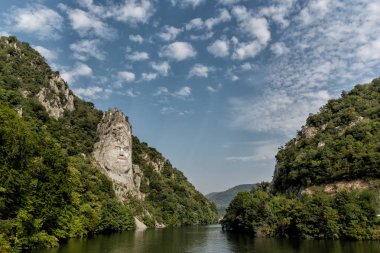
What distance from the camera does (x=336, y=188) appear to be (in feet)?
238

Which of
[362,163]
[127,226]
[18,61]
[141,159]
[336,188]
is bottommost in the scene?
[127,226]

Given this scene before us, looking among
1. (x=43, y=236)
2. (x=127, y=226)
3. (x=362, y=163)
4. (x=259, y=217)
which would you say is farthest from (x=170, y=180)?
(x=43, y=236)

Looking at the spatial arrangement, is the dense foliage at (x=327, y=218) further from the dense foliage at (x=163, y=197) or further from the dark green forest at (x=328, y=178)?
the dense foliage at (x=163, y=197)

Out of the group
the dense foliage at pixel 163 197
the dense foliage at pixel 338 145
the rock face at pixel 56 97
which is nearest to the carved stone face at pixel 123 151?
the dense foliage at pixel 163 197

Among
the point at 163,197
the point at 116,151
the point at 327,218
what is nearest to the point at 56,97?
→ the point at 116,151

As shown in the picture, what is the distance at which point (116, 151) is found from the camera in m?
134

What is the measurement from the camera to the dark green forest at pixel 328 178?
193ft

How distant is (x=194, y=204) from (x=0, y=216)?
15681 cm

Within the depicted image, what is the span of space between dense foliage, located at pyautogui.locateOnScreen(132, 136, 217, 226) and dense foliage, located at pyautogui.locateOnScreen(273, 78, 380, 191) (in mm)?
65766

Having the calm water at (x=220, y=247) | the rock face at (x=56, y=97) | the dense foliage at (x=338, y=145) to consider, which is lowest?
the calm water at (x=220, y=247)

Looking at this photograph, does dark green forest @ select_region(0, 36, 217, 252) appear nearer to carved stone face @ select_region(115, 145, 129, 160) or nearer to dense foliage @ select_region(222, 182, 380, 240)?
carved stone face @ select_region(115, 145, 129, 160)

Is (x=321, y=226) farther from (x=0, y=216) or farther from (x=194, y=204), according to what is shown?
(x=194, y=204)

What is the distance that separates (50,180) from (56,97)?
9087 centimetres

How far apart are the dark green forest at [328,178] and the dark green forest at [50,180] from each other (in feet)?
120
